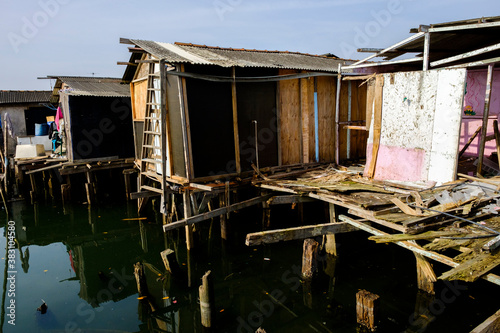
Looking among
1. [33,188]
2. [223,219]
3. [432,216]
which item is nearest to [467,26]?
[432,216]

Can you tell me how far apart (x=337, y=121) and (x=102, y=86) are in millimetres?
13474

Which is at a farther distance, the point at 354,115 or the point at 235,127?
the point at 354,115

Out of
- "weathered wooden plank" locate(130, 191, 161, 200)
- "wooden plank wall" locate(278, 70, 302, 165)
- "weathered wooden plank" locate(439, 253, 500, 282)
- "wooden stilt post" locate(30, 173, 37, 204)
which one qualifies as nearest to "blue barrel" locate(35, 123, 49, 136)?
"wooden stilt post" locate(30, 173, 37, 204)

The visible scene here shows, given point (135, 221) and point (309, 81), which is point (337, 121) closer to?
point (309, 81)

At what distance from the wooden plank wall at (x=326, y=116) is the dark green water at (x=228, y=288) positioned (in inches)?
101

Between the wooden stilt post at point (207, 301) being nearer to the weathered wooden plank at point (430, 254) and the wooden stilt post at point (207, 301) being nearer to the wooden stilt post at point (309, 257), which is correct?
the wooden stilt post at point (309, 257)

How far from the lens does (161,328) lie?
7066 mm

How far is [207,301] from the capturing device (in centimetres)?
650

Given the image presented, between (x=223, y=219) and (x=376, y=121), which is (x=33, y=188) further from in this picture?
(x=376, y=121)

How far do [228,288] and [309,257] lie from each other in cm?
214

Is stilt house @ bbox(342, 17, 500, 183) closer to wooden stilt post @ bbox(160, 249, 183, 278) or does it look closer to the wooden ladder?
wooden stilt post @ bbox(160, 249, 183, 278)

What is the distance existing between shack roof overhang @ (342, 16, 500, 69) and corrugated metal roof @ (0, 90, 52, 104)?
25.5 meters

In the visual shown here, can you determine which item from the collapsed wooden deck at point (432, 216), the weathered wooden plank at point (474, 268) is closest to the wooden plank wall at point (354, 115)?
the collapsed wooden deck at point (432, 216)

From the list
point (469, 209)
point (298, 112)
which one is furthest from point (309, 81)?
point (469, 209)
